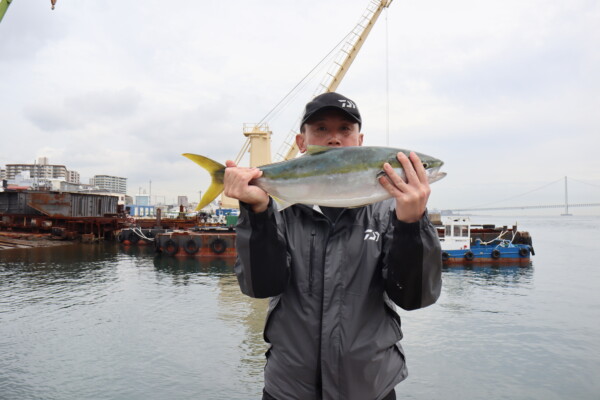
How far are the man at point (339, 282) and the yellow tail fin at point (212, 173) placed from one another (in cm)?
52

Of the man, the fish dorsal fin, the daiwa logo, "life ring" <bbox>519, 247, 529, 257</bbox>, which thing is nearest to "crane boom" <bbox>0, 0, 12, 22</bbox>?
the man

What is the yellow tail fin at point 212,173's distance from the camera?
3.18 m

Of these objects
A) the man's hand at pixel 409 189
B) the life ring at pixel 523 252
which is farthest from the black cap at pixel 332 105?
the life ring at pixel 523 252

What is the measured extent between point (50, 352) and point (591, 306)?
2421 centimetres

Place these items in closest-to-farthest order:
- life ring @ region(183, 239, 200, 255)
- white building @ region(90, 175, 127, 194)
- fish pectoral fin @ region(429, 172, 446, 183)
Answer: fish pectoral fin @ region(429, 172, 446, 183), life ring @ region(183, 239, 200, 255), white building @ region(90, 175, 127, 194)

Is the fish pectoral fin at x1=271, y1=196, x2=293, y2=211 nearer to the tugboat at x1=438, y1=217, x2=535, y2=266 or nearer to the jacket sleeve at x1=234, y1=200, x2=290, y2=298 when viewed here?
the jacket sleeve at x1=234, y1=200, x2=290, y2=298

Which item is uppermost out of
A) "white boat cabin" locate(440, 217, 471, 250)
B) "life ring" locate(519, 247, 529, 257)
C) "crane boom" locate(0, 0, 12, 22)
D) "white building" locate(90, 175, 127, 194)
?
"white building" locate(90, 175, 127, 194)

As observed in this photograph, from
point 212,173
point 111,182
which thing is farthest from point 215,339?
point 111,182

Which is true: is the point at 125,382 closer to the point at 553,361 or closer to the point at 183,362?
the point at 183,362

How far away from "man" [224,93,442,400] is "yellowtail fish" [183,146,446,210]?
0.11 m

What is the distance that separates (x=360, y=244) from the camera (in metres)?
2.61

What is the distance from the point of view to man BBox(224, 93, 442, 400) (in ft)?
7.78

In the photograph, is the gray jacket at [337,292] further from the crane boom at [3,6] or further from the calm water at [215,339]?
the crane boom at [3,6]

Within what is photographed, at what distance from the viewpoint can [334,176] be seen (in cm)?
277
